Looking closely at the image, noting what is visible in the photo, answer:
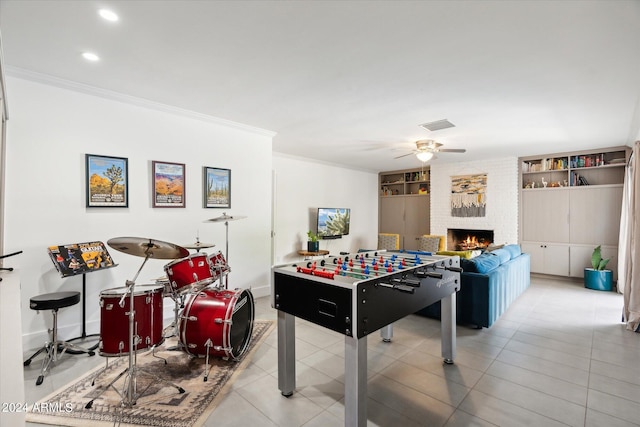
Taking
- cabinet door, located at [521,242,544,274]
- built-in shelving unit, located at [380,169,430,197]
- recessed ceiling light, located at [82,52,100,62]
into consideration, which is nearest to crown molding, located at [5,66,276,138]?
recessed ceiling light, located at [82,52,100,62]

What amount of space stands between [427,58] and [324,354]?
8.76 ft

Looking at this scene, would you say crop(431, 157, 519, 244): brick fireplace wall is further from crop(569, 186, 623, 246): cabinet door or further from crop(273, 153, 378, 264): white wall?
crop(273, 153, 378, 264): white wall

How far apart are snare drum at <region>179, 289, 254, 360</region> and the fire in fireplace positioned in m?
5.94

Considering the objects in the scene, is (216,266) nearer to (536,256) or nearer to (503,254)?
(503,254)

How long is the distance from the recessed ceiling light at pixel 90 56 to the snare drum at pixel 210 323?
2071mm

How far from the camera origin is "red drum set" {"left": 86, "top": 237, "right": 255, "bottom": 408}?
194cm

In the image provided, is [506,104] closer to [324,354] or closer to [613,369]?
[613,369]

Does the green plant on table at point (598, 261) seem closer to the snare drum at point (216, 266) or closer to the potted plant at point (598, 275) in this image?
the potted plant at point (598, 275)

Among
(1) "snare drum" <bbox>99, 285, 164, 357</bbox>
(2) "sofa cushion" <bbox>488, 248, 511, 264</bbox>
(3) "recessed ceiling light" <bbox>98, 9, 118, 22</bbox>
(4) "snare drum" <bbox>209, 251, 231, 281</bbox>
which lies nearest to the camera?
(3) "recessed ceiling light" <bbox>98, 9, 118, 22</bbox>

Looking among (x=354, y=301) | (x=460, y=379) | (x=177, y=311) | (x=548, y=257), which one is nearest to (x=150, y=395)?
(x=177, y=311)

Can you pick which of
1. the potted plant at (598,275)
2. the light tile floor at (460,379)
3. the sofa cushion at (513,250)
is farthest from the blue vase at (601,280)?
the light tile floor at (460,379)

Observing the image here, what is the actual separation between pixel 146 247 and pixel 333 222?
5.30 m

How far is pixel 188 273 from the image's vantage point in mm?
2432

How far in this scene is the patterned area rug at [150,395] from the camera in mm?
1853
